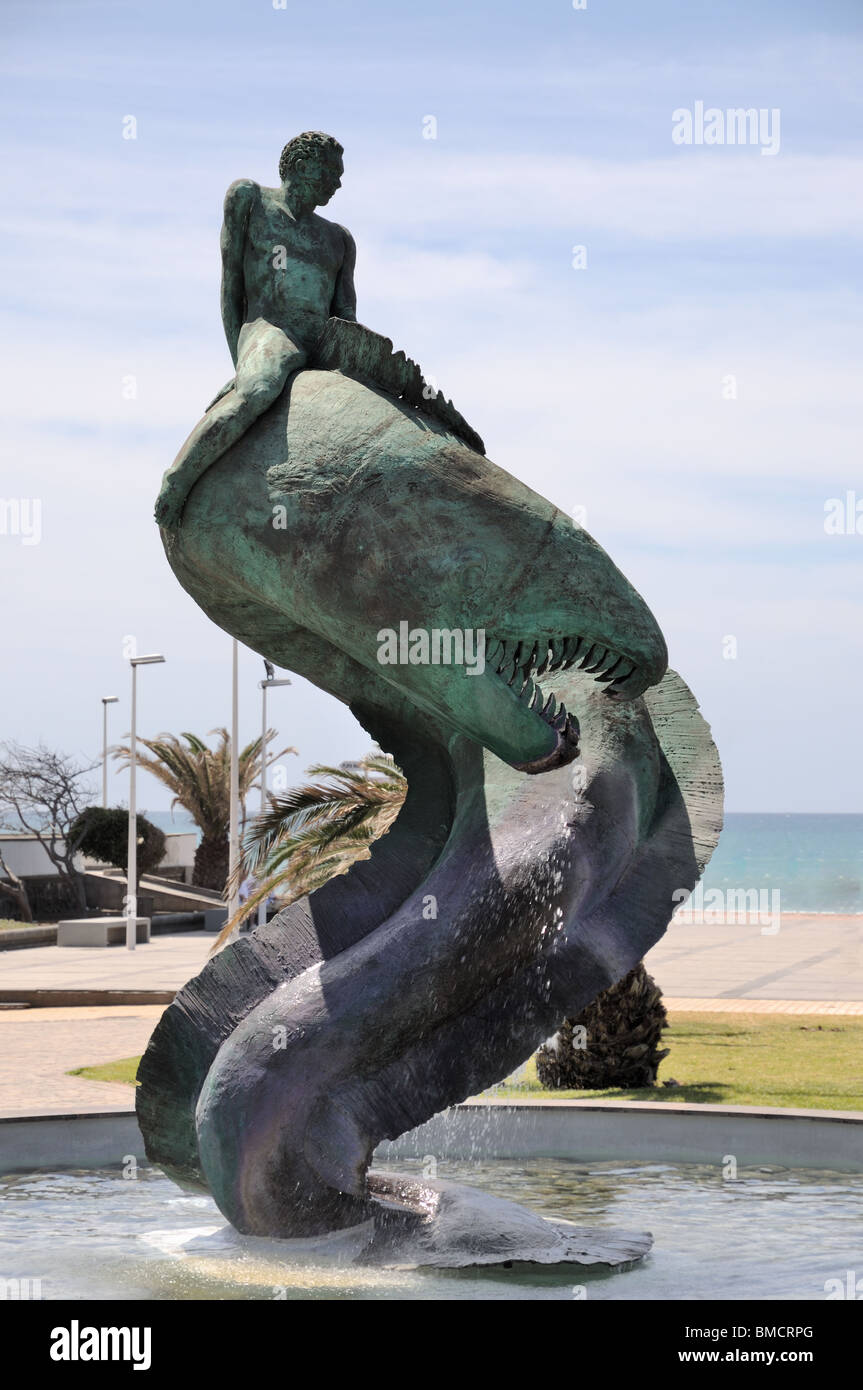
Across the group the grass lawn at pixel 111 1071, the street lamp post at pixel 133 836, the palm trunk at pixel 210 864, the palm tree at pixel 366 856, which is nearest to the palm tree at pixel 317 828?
the palm tree at pixel 366 856

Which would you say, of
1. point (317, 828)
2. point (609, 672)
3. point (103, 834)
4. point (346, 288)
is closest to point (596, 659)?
point (609, 672)

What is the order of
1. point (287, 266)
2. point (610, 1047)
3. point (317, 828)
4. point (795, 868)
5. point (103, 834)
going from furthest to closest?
point (795, 868), point (103, 834), point (317, 828), point (610, 1047), point (287, 266)

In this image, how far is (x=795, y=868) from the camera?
110 meters

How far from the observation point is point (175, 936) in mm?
36062

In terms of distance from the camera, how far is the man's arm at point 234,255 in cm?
674

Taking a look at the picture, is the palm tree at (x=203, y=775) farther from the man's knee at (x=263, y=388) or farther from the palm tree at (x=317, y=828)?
the man's knee at (x=263, y=388)

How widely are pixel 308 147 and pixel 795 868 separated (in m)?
106

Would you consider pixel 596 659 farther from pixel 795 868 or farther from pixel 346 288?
pixel 795 868

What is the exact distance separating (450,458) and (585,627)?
78 centimetres

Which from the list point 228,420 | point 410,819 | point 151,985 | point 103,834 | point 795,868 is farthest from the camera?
point 795,868

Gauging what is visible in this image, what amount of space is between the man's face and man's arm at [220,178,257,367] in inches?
8.1
